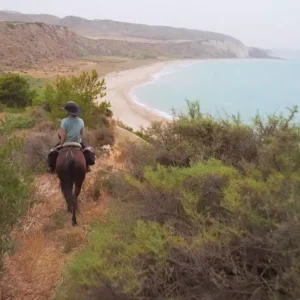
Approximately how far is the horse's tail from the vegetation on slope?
2267 mm

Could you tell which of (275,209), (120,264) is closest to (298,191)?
(275,209)

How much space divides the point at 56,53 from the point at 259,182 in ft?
302

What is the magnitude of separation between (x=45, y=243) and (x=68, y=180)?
4.12ft

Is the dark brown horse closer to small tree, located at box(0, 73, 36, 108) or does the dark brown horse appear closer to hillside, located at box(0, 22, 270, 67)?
small tree, located at box(0, 73, 36, 108)

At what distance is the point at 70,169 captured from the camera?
7742mm

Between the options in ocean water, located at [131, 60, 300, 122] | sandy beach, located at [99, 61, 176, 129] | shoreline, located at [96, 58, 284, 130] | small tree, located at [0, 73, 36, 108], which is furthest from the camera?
ocean water, located at [131, 60, 300, 122]

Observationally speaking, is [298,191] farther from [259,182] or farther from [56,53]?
[56,53]

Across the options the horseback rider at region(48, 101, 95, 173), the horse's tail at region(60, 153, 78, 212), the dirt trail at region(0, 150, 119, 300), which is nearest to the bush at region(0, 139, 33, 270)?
the dirt trail at region(0, 150, 119, 300)

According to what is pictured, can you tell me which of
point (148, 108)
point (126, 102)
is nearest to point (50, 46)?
point (126, 102)

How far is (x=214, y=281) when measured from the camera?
3652 mm

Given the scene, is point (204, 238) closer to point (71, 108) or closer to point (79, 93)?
point (71, 108)

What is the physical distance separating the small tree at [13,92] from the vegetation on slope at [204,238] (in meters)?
21.0

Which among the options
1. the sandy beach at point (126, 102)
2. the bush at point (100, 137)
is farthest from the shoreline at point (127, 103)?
the bush at point (100, 137)

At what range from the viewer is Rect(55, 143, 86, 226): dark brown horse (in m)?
7.72
